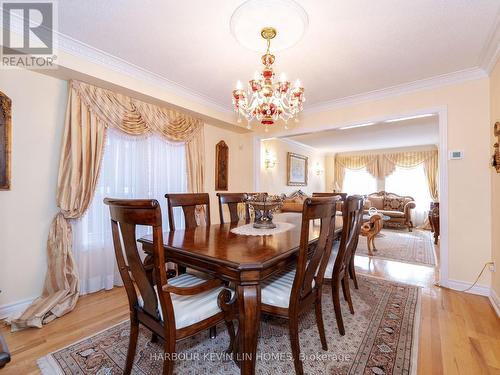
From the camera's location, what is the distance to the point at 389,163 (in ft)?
23.9

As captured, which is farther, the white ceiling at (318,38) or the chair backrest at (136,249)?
the white ceiling at (318,38)

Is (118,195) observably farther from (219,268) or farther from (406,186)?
(406,186)

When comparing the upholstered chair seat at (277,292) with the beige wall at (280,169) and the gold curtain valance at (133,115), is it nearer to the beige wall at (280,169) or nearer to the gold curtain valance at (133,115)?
the gold curtain valance at (133,115)

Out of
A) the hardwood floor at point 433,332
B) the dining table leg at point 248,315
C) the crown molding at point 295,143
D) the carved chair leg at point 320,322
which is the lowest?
the hardwood floor at point 433,332

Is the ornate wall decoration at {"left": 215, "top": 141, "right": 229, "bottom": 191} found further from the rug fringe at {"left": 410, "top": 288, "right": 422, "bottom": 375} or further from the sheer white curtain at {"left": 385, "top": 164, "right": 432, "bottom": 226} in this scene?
the sheer white curtain at {"left": 385, "top": 164, "right": 432, "bottom": 226}

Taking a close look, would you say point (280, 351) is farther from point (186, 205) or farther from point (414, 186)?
point (414, 186)

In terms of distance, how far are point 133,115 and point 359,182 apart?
23.5 feet

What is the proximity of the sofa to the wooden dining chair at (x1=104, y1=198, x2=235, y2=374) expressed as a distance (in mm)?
5981

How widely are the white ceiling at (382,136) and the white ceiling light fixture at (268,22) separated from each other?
8.19 feet

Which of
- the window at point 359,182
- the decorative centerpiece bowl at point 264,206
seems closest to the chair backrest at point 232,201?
the decorative centerpiece bowl at point 264,206

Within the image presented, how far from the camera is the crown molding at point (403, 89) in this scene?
2568mm

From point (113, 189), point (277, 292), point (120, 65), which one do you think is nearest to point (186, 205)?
point (113, 189)

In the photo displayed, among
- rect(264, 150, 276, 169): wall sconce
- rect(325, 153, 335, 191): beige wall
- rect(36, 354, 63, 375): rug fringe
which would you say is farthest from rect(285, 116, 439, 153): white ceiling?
rect(36, 354, 63, 375): rug fringe

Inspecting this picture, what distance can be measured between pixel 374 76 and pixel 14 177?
373 cm
